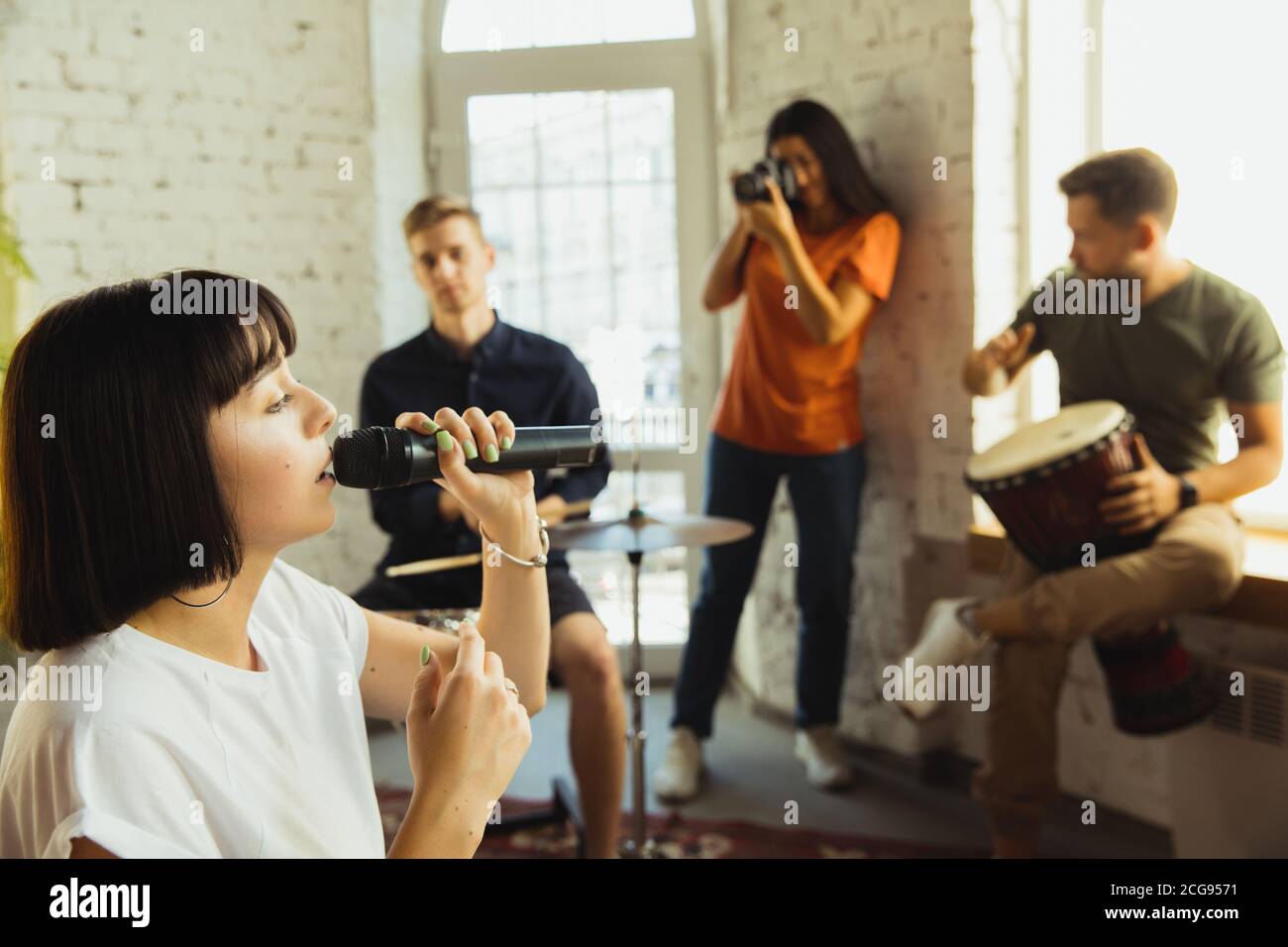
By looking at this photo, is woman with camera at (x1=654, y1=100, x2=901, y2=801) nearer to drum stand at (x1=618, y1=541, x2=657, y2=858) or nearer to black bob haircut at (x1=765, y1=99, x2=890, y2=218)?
black bob haircut at (x1=765, y1=99, x2=890, y2=218)

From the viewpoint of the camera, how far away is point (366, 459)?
1.04 m

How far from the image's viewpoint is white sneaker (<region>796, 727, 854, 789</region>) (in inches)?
121

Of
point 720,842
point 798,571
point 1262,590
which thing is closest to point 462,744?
point 1262,590

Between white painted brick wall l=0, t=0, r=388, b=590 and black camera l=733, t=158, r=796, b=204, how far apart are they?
4.19 ft

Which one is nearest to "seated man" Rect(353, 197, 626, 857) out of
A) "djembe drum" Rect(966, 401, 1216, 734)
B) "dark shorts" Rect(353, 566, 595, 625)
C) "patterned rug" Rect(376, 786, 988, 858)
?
"dark shorts" Rect(353, 566, 595, 625)

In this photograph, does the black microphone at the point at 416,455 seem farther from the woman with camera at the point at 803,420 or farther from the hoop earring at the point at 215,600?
the woman with camera at the point at 803,420

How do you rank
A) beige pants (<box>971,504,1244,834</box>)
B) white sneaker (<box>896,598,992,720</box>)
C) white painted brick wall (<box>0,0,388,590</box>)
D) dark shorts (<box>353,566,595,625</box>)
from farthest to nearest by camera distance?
white painted brick wall (<box>0,0,388,590</box>) < dark shorts (<box>353,566,595,625</box>) < white sneaker (<box>896,598,992,720</box>) < beige pants (<box>971,504,1244,834</box>)

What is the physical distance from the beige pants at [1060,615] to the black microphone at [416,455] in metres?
1.32

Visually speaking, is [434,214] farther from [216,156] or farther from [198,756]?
[198,756]

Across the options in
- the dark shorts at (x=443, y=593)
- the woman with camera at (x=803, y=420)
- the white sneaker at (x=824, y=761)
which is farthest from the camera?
the white sneaker at (x=824, y=761)

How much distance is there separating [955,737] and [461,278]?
183cm

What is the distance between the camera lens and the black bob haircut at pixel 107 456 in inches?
36.7

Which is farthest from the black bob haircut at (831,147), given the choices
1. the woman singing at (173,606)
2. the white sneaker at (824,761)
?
the woman singing at (173,606)

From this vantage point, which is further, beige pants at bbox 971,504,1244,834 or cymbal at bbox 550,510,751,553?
cymbal at bbox 550,510,751,553
